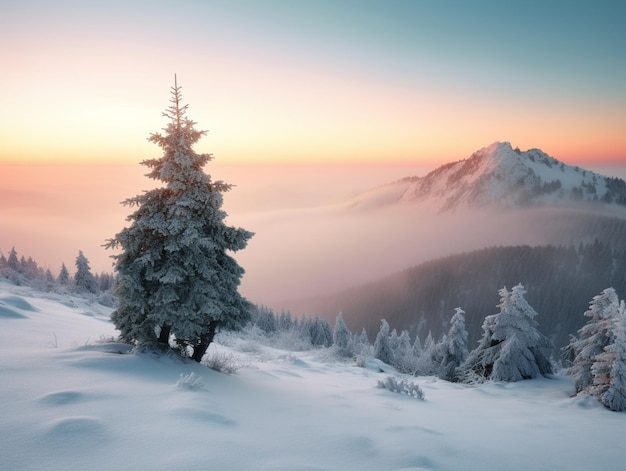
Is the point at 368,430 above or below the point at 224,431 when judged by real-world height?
below

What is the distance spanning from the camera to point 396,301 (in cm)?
19675

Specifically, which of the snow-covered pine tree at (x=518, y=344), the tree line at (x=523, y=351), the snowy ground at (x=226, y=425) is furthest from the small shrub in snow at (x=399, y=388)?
the snow-covered pine tree at (x=518, y=344)

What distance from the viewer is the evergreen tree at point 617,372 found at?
1398 cm

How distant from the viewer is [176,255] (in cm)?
1066

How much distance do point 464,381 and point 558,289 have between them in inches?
7734

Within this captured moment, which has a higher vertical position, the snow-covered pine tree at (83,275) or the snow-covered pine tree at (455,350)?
the snow-covered pine tree at (83,275)

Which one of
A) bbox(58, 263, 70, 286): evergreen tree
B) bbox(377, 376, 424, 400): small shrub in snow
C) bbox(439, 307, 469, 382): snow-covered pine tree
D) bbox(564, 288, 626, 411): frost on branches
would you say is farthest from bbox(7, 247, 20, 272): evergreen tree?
bbox(564, 288, 626, 411): frost on branches

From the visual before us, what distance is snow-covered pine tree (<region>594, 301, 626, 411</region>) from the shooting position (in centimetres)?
1398

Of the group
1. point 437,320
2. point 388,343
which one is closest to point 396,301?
point 437,320

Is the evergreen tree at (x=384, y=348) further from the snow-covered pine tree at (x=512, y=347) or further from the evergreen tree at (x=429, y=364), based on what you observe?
the snow-covered pine tree at (x=512, y=347)

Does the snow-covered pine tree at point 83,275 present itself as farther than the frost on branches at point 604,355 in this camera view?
Yes

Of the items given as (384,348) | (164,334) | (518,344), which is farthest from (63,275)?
→ (518,344)

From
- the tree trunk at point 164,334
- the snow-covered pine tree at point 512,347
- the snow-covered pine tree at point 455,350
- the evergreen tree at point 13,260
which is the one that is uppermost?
the evergreen tree at point 13,260

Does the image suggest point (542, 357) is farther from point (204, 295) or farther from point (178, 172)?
point (178, 172)
